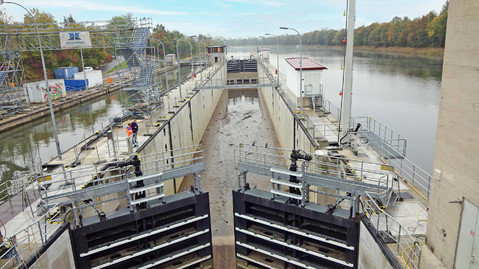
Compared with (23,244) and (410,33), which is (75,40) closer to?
(23,244)

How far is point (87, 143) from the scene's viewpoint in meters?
14.0

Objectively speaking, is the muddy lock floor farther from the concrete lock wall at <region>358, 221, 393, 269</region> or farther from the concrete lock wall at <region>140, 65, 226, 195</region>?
the concrete lock wall at <region>358, 221, 393, 269</region>

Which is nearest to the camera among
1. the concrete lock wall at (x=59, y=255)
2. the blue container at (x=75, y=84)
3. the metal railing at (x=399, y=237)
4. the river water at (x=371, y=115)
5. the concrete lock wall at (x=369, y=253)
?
the metal railing at (x=399, y=237)

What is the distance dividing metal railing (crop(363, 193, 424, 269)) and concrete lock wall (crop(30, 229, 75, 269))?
6.70 metres

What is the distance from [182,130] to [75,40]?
11949mm

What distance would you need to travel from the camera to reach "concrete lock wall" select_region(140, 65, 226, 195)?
50.4 feet

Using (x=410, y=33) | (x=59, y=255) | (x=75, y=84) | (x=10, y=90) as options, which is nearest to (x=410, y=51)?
(x=410, y=33)

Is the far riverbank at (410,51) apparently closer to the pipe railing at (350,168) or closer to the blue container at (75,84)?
the pipe railing at (350,168)

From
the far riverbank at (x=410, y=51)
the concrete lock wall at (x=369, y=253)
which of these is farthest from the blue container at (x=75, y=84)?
the far riverbank at (x=410, y=51)

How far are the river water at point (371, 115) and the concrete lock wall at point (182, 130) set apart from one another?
333 cm

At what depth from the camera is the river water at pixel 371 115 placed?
23.3 m

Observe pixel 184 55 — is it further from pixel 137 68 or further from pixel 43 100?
pixel 137 68

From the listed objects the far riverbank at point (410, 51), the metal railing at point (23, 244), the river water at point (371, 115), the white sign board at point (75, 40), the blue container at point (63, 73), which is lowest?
the river water at point (371, 115)

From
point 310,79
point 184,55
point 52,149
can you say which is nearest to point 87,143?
point 310,79
